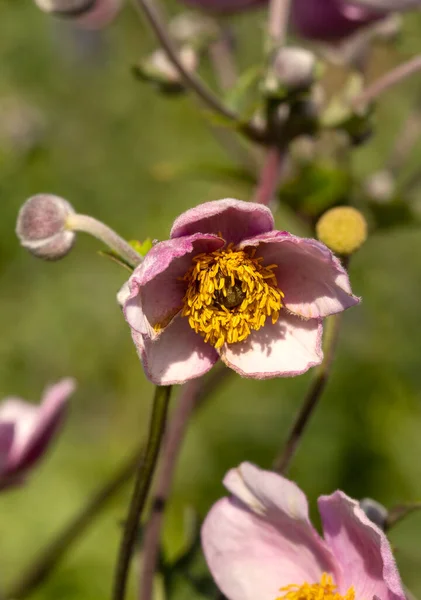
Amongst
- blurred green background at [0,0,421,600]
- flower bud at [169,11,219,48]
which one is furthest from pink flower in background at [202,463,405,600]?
blurred green background at [0,0,421,600]

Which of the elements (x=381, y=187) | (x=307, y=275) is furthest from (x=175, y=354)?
(x=381, y=187)

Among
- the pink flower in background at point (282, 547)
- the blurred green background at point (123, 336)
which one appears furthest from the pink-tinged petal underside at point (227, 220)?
the blurred green background at point (123, 336)

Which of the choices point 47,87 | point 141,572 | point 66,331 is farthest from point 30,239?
point 47,87

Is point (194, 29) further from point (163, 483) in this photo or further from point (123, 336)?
point (123, 336)

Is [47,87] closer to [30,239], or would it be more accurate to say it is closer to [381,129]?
[381,129]

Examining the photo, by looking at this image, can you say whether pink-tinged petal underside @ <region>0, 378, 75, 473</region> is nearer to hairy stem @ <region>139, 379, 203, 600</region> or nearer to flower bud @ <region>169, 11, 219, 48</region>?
hairy stem @ <region>139, 379, 203, 600</region>

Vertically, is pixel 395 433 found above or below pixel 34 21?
below
